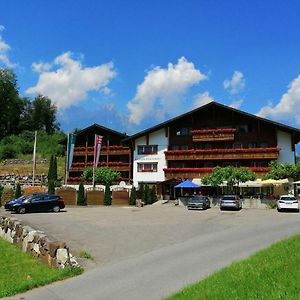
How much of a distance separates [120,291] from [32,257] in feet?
20.4

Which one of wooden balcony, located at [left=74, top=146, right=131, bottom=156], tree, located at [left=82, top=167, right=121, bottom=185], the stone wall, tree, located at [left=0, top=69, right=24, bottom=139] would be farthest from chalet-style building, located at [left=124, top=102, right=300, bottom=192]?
tree, located at [left=0, top=69, right=24, bottom=139]

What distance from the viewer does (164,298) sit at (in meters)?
8.79

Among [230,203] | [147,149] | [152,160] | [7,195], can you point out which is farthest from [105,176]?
[230,203]

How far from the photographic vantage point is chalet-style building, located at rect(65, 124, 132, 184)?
64.9 metres

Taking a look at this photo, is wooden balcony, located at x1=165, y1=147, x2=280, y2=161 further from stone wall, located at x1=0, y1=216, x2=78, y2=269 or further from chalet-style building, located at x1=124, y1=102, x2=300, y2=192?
stone wall, located at x1=0, y1=216, x2=78, y2=269

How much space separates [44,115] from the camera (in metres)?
112

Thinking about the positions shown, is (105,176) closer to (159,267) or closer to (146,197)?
(146,197)

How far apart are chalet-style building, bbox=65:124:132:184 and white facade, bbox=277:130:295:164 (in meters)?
21.8

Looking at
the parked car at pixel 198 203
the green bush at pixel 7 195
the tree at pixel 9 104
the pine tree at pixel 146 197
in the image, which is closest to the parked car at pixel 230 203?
the parked car at pixel 198 203

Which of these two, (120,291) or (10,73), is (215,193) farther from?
(10,73)

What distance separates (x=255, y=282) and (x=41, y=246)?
8.30 metres

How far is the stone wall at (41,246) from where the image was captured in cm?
1303

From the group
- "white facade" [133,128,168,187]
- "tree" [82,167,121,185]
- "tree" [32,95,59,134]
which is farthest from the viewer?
"tree" [32,95,59,134]

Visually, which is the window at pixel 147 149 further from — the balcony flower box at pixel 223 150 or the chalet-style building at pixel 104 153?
the chalet-style building at pixel 104 153
